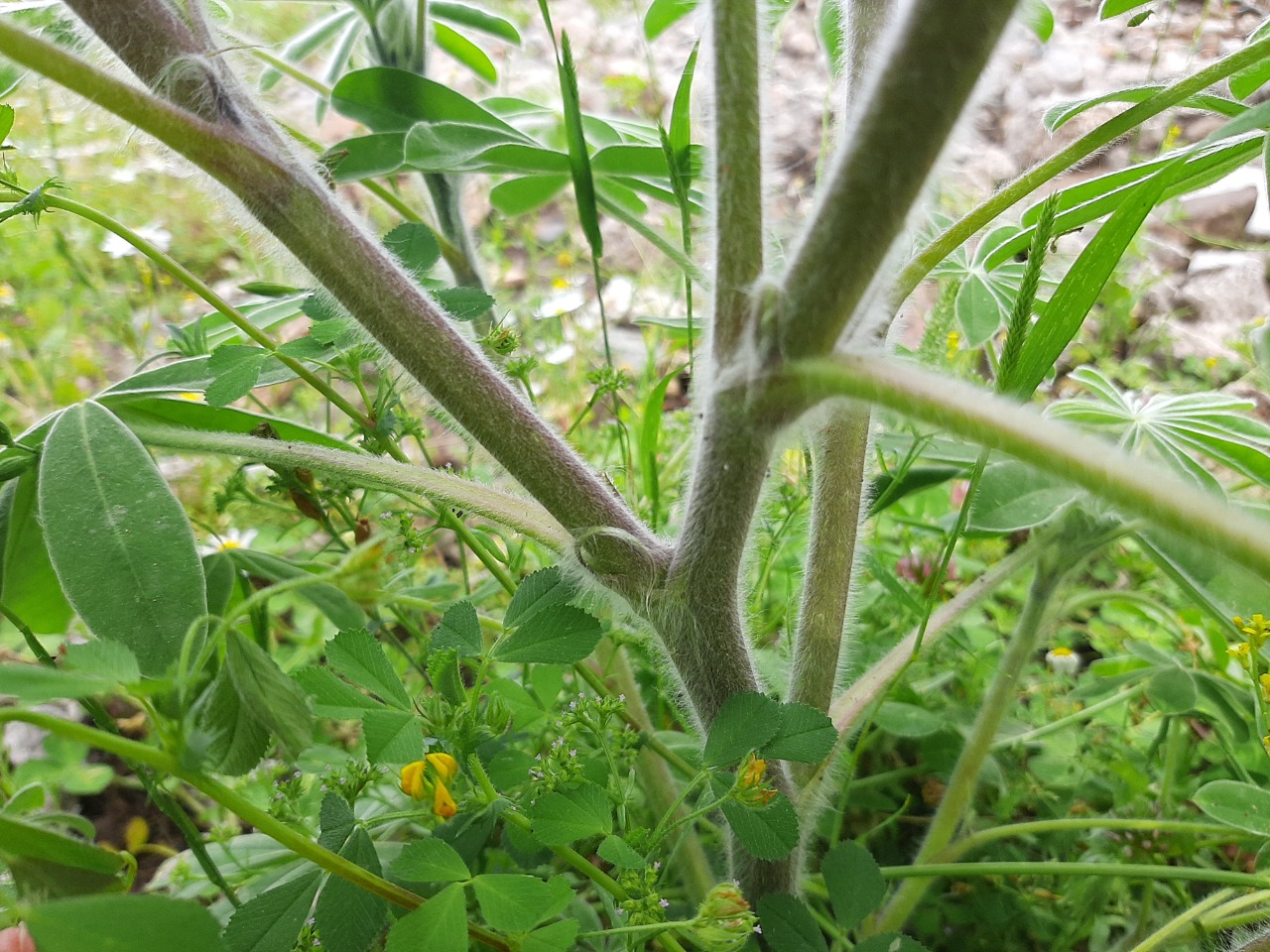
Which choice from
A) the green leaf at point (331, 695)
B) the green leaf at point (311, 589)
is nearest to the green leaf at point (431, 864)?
the green leaf at point (331, 695)

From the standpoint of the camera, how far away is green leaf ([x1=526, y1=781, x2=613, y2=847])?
2.28ft

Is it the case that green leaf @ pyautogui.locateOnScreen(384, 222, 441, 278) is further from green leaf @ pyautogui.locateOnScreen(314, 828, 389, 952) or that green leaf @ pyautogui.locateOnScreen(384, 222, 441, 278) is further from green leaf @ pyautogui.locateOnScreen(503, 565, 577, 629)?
green leaf @ pyautogui.locateOnScreen(314, 828, 389, 952)

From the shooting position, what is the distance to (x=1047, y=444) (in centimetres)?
46

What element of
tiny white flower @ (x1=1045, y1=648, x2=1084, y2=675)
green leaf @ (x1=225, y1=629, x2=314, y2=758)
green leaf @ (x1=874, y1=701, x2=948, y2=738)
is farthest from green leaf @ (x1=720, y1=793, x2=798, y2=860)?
tiny white flower @ (x1=1045, y1=648, x2=1084, y2=675)

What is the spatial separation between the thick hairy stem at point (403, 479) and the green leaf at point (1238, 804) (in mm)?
714

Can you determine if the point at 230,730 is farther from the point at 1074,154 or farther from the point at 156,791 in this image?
the point at 1074,154

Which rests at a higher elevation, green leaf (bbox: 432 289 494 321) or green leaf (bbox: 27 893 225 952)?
green leaf (bbox: 432 289 494 321)

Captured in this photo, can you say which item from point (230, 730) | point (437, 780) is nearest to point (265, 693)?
point (230, 730)

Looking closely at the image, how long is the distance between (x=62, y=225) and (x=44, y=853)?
8.89 ft

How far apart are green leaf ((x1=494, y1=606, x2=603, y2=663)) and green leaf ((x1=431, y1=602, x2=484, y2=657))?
0.07ft

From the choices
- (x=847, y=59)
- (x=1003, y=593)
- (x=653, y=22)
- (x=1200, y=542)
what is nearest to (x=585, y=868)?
(x=1200, y=542)

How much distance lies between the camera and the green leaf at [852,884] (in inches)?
31.4

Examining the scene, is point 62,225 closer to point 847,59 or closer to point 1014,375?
point 847,59

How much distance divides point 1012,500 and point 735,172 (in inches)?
26.2
